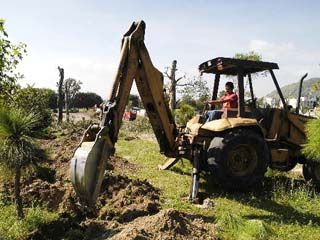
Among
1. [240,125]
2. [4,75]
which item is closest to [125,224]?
[240,125]

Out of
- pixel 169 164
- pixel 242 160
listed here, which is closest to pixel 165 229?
pixel 242 160

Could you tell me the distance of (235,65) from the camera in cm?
774

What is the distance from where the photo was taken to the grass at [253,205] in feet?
16.9

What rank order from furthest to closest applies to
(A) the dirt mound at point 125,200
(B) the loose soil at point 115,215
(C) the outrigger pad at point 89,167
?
(A) the dirt mound at point 125,200 → (C) the outrigger pad at point 89,167 → (B) the loose soil at point 115,215

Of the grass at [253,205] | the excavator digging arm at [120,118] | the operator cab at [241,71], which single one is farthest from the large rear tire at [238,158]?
the excavator digging arm at [120,118]

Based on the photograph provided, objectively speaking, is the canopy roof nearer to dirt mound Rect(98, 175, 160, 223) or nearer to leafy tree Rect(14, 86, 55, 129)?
dirt mound Rect(98, 175, 160, 223)

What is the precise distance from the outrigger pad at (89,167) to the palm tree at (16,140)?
0.68 metres

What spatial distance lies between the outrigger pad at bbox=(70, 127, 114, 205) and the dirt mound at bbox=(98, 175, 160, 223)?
66 centimetres

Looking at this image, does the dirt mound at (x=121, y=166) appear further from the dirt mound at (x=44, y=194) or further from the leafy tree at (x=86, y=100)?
the leafy tree at (x=86, y=100)

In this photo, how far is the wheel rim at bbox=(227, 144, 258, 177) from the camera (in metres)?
7.31

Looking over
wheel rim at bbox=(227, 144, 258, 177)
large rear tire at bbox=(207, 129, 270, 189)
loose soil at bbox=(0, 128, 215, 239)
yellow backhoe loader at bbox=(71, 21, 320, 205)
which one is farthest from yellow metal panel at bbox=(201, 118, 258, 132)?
loose soil at bbox=(0, 128, 215, 239)

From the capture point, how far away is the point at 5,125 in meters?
5.02

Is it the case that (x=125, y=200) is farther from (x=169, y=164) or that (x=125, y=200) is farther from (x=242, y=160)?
(x=169, y=164)

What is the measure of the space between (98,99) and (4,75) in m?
49.0
